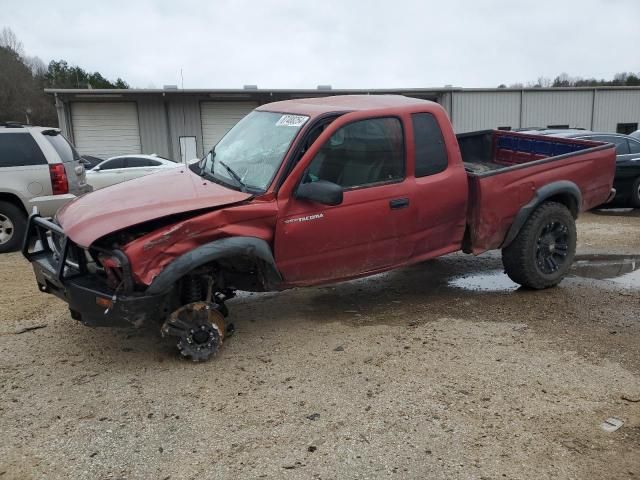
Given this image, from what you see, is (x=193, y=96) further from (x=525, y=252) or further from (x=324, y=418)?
(x=324, y=418)

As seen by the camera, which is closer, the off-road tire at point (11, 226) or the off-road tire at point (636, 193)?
the off-road tire at point (11, 226)

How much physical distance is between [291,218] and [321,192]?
0.34m

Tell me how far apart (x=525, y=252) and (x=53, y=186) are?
6.30 m

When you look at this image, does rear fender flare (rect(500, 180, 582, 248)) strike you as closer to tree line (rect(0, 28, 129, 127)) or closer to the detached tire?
the detached tire

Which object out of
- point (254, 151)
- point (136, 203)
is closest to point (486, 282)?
point (254, 151)

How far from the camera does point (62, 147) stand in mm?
8430

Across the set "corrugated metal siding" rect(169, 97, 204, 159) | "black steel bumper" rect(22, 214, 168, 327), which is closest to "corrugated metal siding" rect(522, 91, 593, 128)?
"corrugated metal siding" rect(169, 97, 204, 159)

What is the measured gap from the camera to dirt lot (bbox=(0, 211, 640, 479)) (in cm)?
317

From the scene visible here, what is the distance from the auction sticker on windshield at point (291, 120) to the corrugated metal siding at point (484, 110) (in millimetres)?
23892

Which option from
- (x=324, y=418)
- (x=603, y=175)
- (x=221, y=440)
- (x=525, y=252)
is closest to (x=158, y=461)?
(x=221, y=440)

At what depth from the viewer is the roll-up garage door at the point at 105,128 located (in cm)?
2469

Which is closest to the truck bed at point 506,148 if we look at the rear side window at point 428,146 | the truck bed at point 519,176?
the truck bed at point 519,176

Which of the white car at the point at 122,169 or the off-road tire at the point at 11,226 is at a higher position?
the white car at the point at 122,169

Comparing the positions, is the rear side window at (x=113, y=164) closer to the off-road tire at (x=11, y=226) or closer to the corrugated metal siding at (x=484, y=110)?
the off-road tire at (x=11, y=226)
